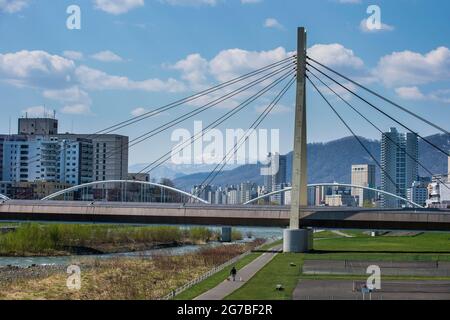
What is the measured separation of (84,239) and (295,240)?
46841 millimetres

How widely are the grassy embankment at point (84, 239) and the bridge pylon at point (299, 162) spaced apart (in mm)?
36567

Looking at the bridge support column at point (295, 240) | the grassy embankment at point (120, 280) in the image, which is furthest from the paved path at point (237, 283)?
the grassy embankment at point (120, 280)

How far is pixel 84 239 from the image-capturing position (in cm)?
10481

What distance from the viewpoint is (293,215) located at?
65.6 m

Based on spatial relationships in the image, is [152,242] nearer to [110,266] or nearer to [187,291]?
[110,266]

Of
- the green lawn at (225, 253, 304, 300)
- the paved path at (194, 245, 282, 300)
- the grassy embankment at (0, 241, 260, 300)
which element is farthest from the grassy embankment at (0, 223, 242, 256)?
the green lawn at (225, 253, 304, 300)

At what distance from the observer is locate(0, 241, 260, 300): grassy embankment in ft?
156

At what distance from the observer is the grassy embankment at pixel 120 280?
156 ft

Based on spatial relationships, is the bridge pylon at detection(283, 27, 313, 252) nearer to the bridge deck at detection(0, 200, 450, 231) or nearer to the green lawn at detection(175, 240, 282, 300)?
the bridge deck at detection(0, 200, 450, 231)

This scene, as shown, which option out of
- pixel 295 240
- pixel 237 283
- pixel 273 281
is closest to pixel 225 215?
pixel 295 240

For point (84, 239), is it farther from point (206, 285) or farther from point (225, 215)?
point (206, 285)

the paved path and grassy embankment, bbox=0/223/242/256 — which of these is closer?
the paved path

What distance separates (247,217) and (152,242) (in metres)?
45.4
